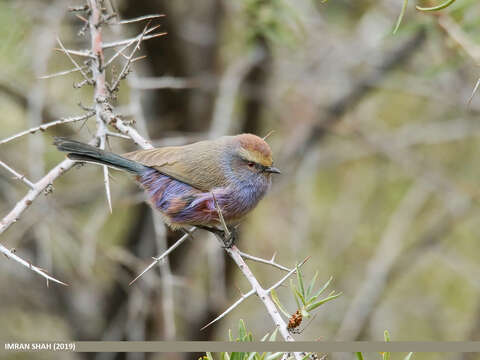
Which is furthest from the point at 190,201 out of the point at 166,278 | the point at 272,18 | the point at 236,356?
the point at 236,356

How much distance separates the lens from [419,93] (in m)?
6.79

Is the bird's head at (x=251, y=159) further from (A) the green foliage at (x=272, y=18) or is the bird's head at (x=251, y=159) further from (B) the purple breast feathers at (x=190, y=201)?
(A) the green foliage at (x=272, y=18)

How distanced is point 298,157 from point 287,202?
103 cm

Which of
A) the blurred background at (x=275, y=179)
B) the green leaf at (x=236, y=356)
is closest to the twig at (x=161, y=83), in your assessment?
the blurred background at (x=275, y=179)

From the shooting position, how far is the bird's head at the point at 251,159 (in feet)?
14.2

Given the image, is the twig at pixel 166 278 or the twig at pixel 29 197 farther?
the twig at pixel 166 278

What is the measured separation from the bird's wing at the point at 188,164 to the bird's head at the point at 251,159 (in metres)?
0.13

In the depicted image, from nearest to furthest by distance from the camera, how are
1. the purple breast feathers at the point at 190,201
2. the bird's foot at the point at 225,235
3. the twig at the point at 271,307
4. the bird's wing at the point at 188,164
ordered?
the twig at the point at 271,307, the bird's foot at the point at 225,235, the purple breast feathers at the point at 190,201, the bird's wing at the point at 188,164

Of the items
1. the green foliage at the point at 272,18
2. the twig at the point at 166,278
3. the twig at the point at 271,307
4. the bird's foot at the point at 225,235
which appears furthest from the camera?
the green foliage at the point at 272,18

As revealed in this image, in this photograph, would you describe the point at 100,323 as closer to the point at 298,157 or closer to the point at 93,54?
the point at 298,157

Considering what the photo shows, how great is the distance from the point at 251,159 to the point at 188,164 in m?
0.47

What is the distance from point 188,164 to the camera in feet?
14.4

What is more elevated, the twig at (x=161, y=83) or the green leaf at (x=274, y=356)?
the twig at (x=161, y=83)

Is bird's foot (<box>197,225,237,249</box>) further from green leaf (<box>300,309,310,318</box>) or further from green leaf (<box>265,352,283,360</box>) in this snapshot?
green leaf (<box>265,352,283,360</box>)
